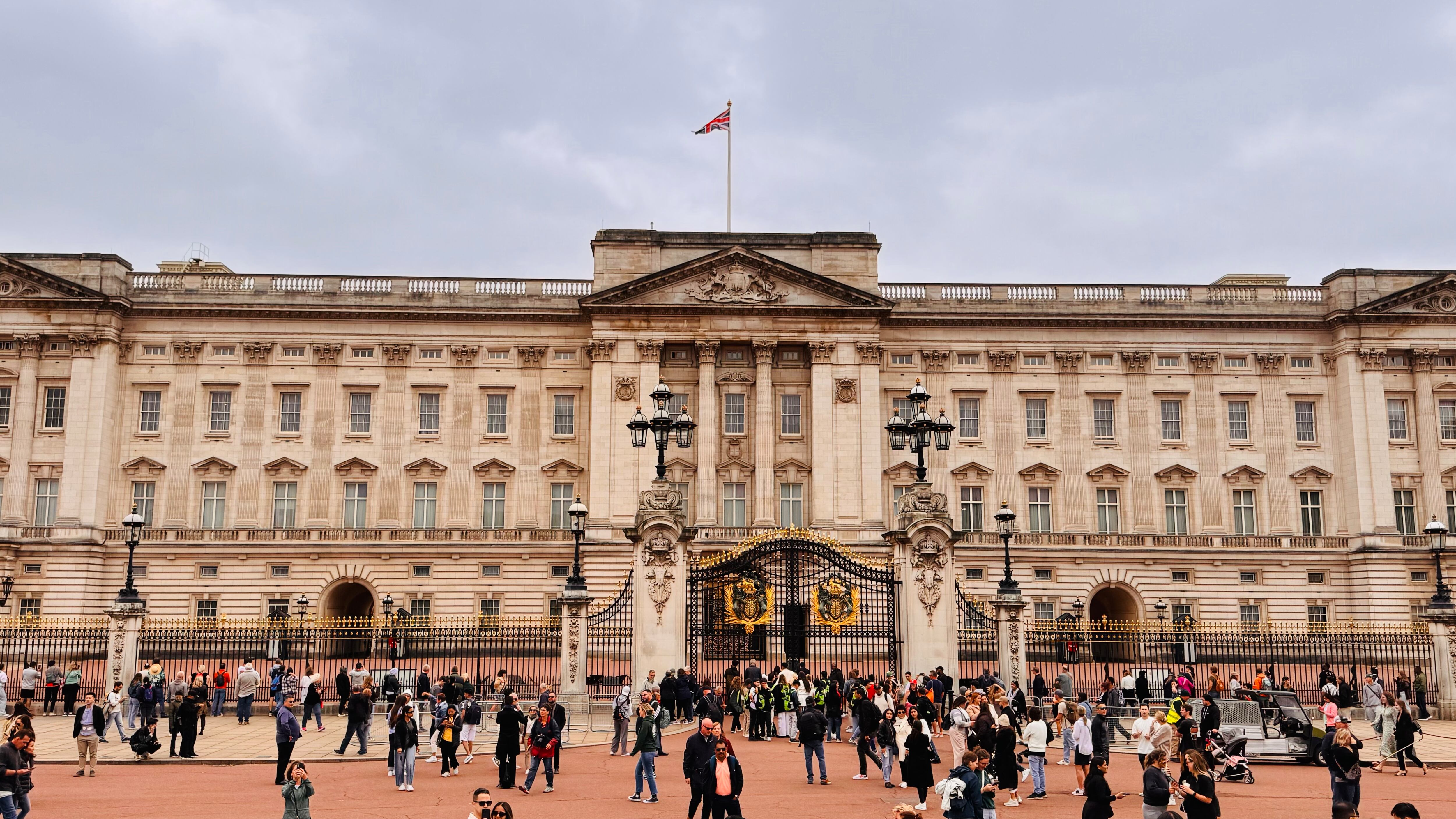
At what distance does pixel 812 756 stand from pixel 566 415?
115 feet

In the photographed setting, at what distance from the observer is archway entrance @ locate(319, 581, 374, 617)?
51.1 metres

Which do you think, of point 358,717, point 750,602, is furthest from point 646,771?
point 750,602

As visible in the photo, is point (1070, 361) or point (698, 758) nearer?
point (698, 758)

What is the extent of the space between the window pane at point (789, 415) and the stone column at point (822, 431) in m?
0.26

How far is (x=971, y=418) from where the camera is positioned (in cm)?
5312

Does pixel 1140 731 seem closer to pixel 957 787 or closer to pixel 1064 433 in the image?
pixel 957 787

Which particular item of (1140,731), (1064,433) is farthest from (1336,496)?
(1140,731)

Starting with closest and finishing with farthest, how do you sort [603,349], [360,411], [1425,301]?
[603,349]
[1425,301]
[360,411]

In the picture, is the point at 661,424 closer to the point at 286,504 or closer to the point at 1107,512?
the point at 286,504

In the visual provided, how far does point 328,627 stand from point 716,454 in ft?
72.6

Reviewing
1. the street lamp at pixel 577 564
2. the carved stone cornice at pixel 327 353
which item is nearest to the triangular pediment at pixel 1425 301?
the street lamp at pixel 577 564

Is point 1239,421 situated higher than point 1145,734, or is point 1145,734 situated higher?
point 1239,421

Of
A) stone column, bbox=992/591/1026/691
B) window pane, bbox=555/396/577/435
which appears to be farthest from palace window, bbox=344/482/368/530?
stone column, bbox=992/591/1026/691

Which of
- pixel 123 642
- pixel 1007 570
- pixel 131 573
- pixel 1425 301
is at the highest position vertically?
pixel 1425 301
